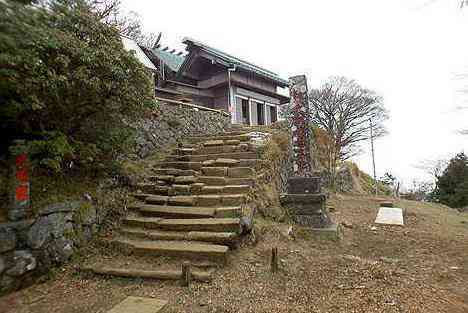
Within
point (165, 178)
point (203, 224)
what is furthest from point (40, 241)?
point (165, 178)

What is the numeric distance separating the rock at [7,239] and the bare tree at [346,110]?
18958 millimetres

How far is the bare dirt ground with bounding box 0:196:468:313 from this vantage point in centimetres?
332

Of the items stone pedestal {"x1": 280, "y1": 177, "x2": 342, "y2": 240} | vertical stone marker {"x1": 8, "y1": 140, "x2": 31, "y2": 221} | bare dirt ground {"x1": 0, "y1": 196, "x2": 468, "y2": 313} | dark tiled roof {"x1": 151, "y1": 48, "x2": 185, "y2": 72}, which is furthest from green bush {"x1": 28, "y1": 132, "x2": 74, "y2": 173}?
dark tiled roof {"x1": 151, "y1": 48, "x2": 185, "y2": 72}

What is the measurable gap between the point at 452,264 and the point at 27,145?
7.18 m

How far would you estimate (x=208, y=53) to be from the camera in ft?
52.3

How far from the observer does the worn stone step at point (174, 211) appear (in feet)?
17.3

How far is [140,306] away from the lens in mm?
3299

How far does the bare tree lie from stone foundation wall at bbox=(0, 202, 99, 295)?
1805cm

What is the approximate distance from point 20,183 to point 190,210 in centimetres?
275

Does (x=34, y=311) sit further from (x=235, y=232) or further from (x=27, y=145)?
(x=235, y=232)

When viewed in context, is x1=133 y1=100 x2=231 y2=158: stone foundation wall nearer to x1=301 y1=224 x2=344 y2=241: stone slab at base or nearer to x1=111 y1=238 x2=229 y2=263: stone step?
x1=111 y1=238 x2=229 y2=263: stone step

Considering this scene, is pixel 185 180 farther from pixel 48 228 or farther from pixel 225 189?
pixel 48 228

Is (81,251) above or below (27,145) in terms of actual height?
below

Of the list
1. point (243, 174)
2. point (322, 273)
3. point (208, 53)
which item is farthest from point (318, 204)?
point (208, 53)
